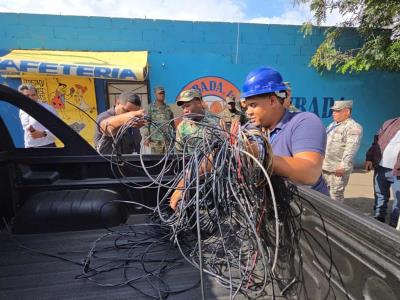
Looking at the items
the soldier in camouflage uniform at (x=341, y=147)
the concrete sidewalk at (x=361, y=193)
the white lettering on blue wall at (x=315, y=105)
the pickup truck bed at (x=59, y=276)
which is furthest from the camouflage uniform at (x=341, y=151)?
the white lettering on blue wall at (x=315, y=105)

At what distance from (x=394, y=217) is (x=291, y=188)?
319 cm

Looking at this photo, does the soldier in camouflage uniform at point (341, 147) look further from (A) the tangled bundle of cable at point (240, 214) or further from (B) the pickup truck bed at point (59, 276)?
(B) the pickup truck bed at point (59, 276)

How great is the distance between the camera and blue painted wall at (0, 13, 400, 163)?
701 centimetres

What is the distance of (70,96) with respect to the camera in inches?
280

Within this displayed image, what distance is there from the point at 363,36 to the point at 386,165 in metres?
5.19

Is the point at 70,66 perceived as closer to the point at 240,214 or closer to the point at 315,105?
the point at 240,214

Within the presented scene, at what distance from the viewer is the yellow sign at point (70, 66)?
6305mm

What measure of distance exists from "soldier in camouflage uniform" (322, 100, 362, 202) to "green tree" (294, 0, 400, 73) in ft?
10.6

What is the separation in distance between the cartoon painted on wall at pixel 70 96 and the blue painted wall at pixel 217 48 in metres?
0.26

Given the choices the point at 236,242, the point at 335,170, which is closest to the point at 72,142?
the point at 236,242

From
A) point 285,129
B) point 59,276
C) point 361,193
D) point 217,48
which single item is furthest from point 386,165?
point 217,48

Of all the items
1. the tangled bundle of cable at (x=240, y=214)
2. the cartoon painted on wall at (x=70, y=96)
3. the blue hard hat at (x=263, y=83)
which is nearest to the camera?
the tangled bundle of cable at (x=240, y=214)

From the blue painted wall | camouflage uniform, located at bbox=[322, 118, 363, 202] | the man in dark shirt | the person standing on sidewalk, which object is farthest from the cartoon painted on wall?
the person standing on sidewalk

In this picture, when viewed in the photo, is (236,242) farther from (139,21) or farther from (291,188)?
(139,21)
